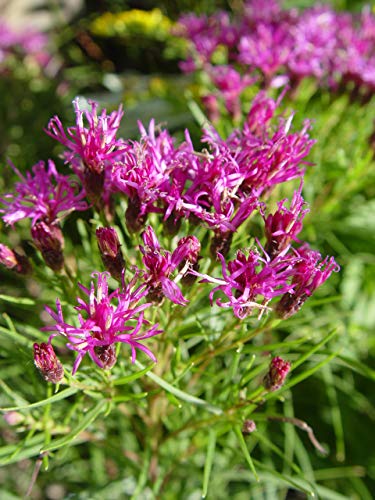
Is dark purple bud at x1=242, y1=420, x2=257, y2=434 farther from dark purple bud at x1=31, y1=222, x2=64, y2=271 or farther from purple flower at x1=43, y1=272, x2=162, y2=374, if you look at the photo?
dark purple bud at x1=31, y1=222, x2=64, y2=271

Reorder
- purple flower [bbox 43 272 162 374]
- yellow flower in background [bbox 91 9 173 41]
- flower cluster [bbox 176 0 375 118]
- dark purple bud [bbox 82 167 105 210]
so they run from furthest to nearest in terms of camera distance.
Result: yellow flower in background [bbox 91 9 173 41] < flower cluster [bbox 176 0 375 118] < dark purple bud [bbox 82 167 105 210] < purple flower [bbox 43 272 162 374]

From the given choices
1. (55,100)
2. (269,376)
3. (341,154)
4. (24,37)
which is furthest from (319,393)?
(24,37)

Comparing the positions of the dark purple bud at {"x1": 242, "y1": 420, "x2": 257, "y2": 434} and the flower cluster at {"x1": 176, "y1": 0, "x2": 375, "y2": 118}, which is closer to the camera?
the dark purple bud at {"x1": 242, "y1": 420, "x2": 257, "y2": 434}

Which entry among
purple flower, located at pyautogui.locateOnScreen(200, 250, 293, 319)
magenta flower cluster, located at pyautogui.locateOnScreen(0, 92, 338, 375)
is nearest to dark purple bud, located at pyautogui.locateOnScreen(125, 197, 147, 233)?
magenta flower cluster, located at pyautogui.locateOnScreen(0, 92, 338, 375)

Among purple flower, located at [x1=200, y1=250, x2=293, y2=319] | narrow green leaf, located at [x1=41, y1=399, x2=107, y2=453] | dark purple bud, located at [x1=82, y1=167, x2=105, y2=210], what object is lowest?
narrow green leaf, located at [x1=41, y1=399, x2=107, y2=453]

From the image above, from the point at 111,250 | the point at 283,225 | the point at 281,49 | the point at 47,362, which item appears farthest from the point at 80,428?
the point at 281,49

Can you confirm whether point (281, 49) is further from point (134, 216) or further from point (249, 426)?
point (249, 426)

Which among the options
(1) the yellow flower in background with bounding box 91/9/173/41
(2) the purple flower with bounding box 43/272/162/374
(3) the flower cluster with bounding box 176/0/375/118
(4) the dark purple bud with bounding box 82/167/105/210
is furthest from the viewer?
(1) the yellow flower in background with bounding box 91/9/173/41
